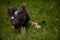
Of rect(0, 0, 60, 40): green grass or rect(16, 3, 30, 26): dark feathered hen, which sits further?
rect(16, 3, 30, 26): dark feathered hen

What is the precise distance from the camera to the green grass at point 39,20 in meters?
5.91

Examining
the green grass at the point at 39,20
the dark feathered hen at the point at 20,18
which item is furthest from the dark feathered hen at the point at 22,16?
the green grass at the point at 39,20

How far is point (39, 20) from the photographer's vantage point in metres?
6.87

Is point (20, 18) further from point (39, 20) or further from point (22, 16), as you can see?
point (39, 20)

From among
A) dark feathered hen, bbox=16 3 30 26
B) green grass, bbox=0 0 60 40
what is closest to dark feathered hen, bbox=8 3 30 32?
dark feathered hen, bbox=16 3 30 26

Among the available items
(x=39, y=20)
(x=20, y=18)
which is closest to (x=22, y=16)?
(x=20, y=18)

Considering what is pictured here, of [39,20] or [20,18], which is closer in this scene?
[20,18]

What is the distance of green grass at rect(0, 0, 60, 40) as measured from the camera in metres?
5.91

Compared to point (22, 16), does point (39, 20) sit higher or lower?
higher

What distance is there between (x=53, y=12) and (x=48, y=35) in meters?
1.48

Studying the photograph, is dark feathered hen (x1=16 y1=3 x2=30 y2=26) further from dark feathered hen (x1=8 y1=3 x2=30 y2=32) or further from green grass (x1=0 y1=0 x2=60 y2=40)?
green grass (x1=0 y1=0 x2=60 y2=40)

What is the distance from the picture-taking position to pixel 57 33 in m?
6.04

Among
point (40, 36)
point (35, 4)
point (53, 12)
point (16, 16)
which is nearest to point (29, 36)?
point (40, 36)

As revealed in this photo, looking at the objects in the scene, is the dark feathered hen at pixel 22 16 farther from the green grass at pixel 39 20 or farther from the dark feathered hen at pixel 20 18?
the green grass at pixel 39 20
